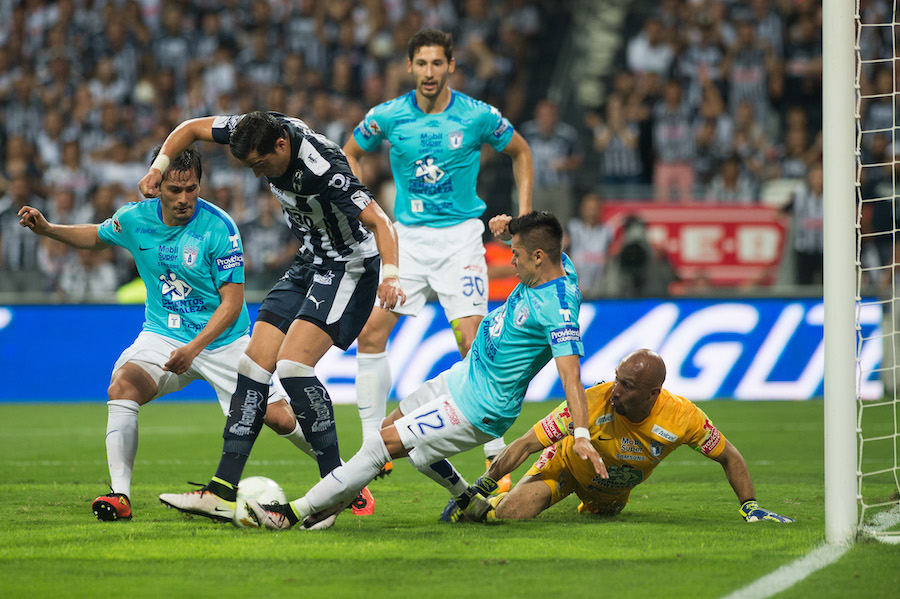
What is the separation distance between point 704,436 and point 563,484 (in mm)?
801

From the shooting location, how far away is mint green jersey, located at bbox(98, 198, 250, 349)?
6.32m

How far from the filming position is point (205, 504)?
5559 mm

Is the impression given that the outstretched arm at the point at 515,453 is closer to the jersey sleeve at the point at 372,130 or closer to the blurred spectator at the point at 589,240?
the jersey sleeve at the point at 372,130

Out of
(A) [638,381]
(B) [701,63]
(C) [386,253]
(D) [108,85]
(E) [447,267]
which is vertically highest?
(D) [108,85]

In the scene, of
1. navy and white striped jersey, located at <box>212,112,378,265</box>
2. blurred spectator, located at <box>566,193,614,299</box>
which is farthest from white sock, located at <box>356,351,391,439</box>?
blurred spectator, located at <box>566,193,614,299</box>

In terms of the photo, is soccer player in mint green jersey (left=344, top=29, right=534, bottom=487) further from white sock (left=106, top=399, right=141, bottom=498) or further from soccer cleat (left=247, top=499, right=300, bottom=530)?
soccer cleat (left=247, top=499, right=300, bottom=530)

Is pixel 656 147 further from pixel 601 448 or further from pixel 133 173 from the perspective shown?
pixel 601 448

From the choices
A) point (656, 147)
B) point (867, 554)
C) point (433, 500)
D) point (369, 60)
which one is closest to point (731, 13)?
point (656, 147)

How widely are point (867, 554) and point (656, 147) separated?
1201cm

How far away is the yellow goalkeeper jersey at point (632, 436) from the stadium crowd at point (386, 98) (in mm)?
8033

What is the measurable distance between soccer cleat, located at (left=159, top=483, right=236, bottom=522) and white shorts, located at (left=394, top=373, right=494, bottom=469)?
1011 mm

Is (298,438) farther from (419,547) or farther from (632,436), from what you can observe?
(632,436)

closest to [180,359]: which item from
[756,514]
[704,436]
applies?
[704,436]

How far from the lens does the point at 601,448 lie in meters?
5.74
